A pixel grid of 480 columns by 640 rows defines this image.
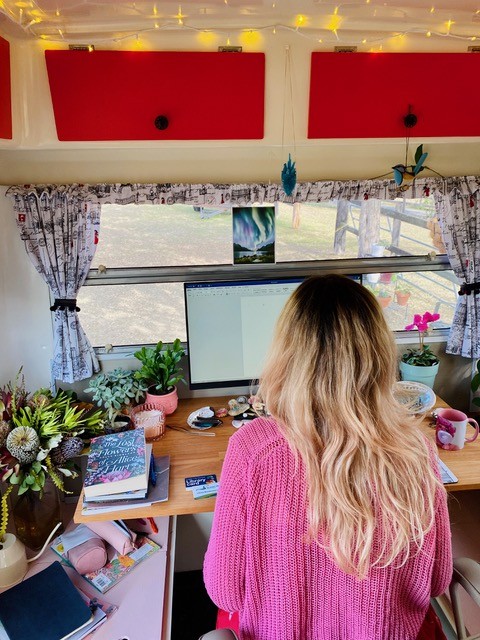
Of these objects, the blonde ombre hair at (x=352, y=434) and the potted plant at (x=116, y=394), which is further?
the potted plant at (x=116, y=394)

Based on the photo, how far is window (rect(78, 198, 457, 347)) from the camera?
195cm

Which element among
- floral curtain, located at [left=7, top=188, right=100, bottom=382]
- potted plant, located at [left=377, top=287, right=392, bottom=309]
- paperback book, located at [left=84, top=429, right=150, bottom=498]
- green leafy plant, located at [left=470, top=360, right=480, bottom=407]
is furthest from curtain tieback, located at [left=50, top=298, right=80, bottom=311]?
green leafy plant, located at [left=470, top=360, right=480, bottom=407]

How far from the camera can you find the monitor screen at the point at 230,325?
185 centimetres

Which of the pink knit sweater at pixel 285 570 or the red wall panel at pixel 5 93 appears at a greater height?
the red wall panel at pixel 5 93

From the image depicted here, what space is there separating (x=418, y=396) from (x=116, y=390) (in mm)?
1098

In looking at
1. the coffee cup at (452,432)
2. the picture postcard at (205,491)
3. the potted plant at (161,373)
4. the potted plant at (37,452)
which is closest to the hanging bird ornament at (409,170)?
the coffee cup at (452,432)

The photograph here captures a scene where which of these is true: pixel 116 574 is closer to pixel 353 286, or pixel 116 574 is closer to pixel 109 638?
pixel 109 638

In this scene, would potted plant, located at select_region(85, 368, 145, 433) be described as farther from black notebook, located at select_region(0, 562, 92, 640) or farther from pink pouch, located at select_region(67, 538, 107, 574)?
black notebook, located at select_region(0, 562, 92, 640)

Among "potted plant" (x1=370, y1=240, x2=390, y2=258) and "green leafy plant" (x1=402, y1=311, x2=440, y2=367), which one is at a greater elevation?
"potted plant" (x1=370, y1=240, x2=390, y2=258)

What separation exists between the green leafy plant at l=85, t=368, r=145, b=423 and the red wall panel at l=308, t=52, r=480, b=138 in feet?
3.51

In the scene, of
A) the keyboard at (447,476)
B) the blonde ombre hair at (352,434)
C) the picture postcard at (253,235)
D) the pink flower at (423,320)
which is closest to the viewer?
the blonde ombre hair at (352,434)

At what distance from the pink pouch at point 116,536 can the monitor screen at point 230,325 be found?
1.85 feet

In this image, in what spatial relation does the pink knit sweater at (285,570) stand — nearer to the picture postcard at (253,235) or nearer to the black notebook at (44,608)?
the black notebook at (44,608)

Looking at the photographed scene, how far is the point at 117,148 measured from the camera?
5.68ft
